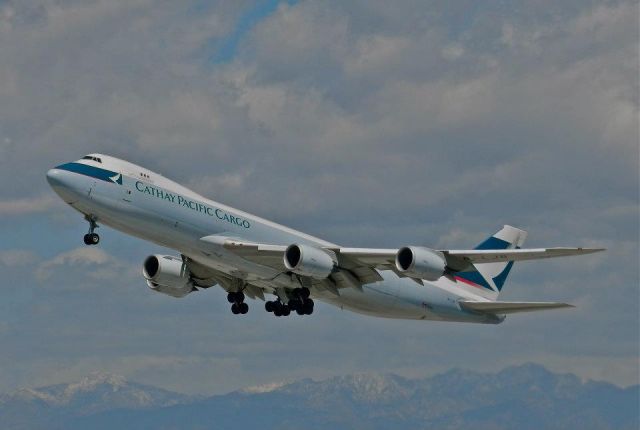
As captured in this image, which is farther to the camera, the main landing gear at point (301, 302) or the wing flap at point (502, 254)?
the main landing gear at point (301, 302)

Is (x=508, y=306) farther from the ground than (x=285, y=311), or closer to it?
farther from the ground

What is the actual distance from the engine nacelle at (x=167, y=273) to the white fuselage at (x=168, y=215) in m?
4.75

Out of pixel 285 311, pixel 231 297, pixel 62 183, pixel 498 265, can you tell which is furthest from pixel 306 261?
pixel 498 265

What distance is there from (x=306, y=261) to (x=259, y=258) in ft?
8.67

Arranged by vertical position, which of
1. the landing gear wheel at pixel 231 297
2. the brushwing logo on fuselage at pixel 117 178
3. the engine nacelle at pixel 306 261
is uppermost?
the brushwing logo on fuselage at pixel 117 178

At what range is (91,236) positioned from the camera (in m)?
61.3

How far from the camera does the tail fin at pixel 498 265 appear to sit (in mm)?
79188

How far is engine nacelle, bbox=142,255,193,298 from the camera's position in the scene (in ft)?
233

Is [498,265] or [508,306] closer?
[508,306]

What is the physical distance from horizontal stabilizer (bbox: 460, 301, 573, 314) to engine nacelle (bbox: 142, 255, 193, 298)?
56.3 ft

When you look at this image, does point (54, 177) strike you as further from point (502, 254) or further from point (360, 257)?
point (502, 254)

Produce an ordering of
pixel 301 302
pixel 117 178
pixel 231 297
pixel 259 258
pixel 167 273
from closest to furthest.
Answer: pixel 117 178
pixel 259 258
pixel 301 302
pixel 167 273
pixel 231 297

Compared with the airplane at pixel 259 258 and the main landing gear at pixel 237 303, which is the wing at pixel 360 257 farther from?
the main landing gear at pixel 237 303

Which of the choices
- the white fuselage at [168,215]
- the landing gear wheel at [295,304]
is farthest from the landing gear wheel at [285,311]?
the white fuselage at [168,215]
